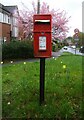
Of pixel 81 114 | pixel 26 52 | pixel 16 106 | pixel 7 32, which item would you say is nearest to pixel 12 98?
pixel 16 106

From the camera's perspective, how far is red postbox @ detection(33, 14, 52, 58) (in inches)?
248

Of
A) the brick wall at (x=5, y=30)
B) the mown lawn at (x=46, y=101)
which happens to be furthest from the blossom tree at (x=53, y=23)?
the mown lawn at (x=46, y=101)

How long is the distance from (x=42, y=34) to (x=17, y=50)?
17652mm

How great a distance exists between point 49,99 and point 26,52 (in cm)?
1808

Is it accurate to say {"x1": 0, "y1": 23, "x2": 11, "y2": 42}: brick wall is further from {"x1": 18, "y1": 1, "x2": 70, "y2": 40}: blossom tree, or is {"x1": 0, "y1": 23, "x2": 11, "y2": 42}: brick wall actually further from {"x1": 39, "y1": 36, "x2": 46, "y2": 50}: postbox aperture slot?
{"x1": 39, "y1": 36, "x2": 46, "y2": 50}: postbox aperture slot

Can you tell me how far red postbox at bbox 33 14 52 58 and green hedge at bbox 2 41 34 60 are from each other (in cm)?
1592

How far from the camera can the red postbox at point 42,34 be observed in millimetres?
6301

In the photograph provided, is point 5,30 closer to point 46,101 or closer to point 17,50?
point 17,50

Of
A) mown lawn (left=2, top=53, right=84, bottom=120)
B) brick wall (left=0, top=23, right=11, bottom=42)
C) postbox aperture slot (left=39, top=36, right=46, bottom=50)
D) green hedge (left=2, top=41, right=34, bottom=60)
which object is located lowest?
mown lawn (left=2, top=53, right=84, bottom=120)

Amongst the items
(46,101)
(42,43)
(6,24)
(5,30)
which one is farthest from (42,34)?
(6,24)

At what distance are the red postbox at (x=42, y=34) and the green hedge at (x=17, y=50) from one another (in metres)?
15.9

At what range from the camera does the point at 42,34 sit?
638 centimetres

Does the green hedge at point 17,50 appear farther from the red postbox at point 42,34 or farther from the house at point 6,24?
the red postbox at point 42,34

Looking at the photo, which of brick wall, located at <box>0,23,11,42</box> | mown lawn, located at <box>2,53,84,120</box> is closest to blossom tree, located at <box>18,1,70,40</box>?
brick wall, located at <box>0,23,11,42</box>
